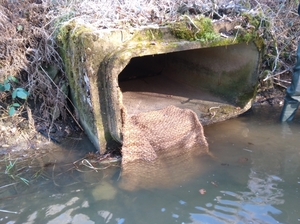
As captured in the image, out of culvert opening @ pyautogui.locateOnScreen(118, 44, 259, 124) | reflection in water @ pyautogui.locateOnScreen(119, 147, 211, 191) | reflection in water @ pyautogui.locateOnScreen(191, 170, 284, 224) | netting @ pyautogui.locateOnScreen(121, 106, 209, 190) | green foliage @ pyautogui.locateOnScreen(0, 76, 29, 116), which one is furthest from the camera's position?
culvert opening @ pyautogui.locateOnScreen(118, 44, 259, 124)

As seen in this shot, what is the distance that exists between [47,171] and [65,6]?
2.30 m

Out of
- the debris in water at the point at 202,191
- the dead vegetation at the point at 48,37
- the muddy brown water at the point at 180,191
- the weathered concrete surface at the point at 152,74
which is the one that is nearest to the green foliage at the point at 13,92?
the dead vegetation at the point at 48,37

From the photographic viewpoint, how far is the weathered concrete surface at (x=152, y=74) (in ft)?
10.9

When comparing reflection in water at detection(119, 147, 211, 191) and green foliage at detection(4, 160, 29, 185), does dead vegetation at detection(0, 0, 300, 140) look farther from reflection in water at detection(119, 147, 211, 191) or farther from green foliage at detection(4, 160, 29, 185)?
reflection in water at detection(119, 147, 211, 191)

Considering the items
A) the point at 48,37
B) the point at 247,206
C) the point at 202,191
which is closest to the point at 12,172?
the point at 48,37

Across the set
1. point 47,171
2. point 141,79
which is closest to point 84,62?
point 47,171

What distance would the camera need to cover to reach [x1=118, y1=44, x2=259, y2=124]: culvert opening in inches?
175

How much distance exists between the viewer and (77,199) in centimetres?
294

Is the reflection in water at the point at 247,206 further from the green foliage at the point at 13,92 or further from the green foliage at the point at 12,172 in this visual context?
the green foliage at the point at 13,92

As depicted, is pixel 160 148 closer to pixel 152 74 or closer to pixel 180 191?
pixel 180 191

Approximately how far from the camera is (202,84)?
16.8 feet

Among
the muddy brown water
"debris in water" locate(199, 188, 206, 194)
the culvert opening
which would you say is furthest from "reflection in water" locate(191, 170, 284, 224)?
the culvert opening

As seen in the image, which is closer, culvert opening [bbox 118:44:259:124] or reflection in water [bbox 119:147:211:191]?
reflection in water [bbox 119:147:211:191]

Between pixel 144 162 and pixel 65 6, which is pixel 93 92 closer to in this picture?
pixel 144 162
